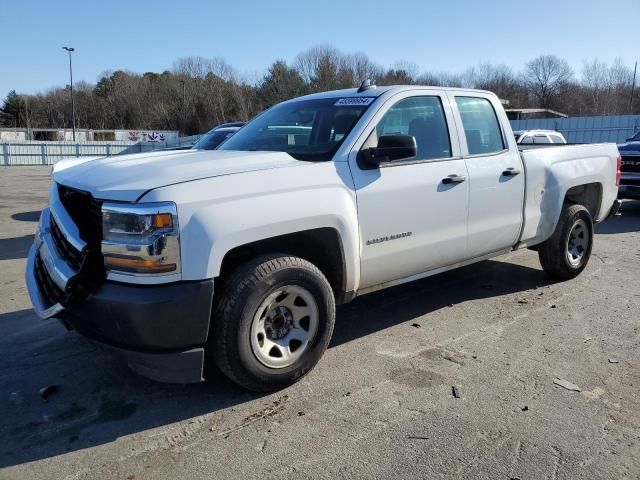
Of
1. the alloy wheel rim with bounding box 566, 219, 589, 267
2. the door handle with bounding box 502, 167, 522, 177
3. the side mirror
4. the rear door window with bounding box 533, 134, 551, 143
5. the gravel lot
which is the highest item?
the rear door window with bounding box 533, 134, 551, 143

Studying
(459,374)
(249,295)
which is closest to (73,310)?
(249,295)

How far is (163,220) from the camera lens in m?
2.91

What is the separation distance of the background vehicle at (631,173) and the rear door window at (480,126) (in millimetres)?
7425

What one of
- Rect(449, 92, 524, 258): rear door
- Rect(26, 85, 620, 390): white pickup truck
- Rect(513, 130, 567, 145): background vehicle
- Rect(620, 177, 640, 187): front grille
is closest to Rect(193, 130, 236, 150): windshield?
Rect(26, 85, 620, 390): white pickup truck

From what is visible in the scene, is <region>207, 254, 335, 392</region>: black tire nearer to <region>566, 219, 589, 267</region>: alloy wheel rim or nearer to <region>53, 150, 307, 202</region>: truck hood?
<region>53, 150, 307, 202</region>: truck hood

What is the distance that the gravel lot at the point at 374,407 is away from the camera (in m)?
2.79

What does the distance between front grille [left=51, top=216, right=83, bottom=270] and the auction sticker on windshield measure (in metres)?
2.30

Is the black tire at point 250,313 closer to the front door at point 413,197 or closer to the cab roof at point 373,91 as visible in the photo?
the front door at point 413,197

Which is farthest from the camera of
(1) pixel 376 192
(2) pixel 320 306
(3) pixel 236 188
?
(1) pixel 376 192

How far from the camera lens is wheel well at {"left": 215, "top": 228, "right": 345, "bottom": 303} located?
3.44m

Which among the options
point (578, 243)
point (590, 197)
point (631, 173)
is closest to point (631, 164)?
point (631, 173)

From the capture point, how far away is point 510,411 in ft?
10.8

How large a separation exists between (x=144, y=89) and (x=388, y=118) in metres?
88.2

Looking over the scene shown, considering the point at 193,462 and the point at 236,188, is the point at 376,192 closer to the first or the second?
the point at 236,188
